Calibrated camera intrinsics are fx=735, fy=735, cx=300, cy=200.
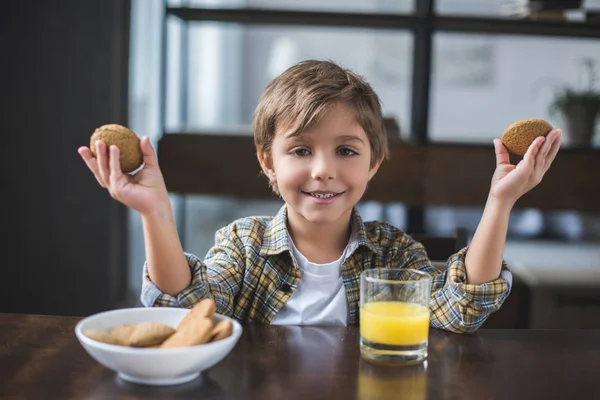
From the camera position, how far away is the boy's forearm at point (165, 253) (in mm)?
1049

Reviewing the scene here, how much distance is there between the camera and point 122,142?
3.26ft

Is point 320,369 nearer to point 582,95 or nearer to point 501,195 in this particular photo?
point 501,195

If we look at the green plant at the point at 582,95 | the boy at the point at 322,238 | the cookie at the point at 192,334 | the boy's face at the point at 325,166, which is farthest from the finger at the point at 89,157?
the green plant at the point at 582,95

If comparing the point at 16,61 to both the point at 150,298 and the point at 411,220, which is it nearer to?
the point at 411,220

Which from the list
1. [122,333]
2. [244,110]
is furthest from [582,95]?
[122,333]

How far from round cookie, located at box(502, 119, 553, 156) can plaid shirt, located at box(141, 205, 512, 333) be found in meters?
0.21

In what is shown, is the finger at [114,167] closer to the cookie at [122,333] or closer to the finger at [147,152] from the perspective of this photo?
the finger at [147,152]

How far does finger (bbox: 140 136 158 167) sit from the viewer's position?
40.1 inches

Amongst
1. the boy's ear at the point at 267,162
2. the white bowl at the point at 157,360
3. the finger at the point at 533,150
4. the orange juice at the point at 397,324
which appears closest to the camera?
the white bowl at the point at 157,360

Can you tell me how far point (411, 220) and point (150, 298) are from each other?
206 centimetres

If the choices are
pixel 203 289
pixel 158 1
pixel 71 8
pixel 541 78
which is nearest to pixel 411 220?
pixel 541 78

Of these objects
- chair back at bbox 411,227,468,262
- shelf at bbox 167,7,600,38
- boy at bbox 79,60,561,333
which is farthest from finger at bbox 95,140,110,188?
shelf at bbox 167,7,600,38

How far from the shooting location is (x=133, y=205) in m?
1.02

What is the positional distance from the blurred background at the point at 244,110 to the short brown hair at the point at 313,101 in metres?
1.37
